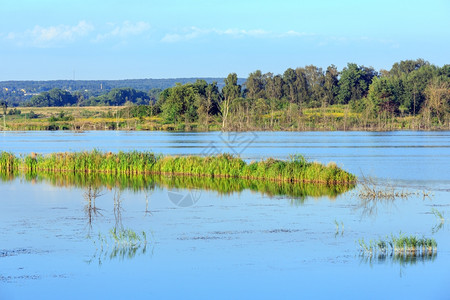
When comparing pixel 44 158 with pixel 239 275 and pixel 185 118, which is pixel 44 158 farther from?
pixel 185 118

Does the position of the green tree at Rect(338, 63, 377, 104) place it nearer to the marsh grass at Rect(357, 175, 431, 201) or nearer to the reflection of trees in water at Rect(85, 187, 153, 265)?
the marsh grass at Rect(357, 175, 431, 201)

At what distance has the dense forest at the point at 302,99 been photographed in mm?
90312

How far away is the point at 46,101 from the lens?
163 meters

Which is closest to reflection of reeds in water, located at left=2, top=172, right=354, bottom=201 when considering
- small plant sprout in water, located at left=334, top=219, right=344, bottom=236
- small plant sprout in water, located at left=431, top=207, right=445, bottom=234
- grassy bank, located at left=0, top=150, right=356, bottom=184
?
grassy bank, located at left=0, top=150, right=356, bottom=184

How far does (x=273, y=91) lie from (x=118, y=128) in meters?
33.8

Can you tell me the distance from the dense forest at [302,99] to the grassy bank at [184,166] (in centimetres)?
5202

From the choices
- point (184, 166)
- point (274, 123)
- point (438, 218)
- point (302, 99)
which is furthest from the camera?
point (302, 99)

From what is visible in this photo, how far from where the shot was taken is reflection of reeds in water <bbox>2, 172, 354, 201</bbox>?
942 inches

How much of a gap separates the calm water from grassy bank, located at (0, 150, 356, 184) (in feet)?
7.52

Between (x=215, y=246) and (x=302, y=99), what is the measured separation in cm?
10027

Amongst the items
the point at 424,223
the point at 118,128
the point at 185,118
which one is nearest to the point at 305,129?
the point at 185,118

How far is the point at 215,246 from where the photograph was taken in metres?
15.2

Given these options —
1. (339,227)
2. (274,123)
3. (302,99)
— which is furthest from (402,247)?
(302,99)

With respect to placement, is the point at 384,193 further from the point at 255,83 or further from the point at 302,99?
the point at 255,83
